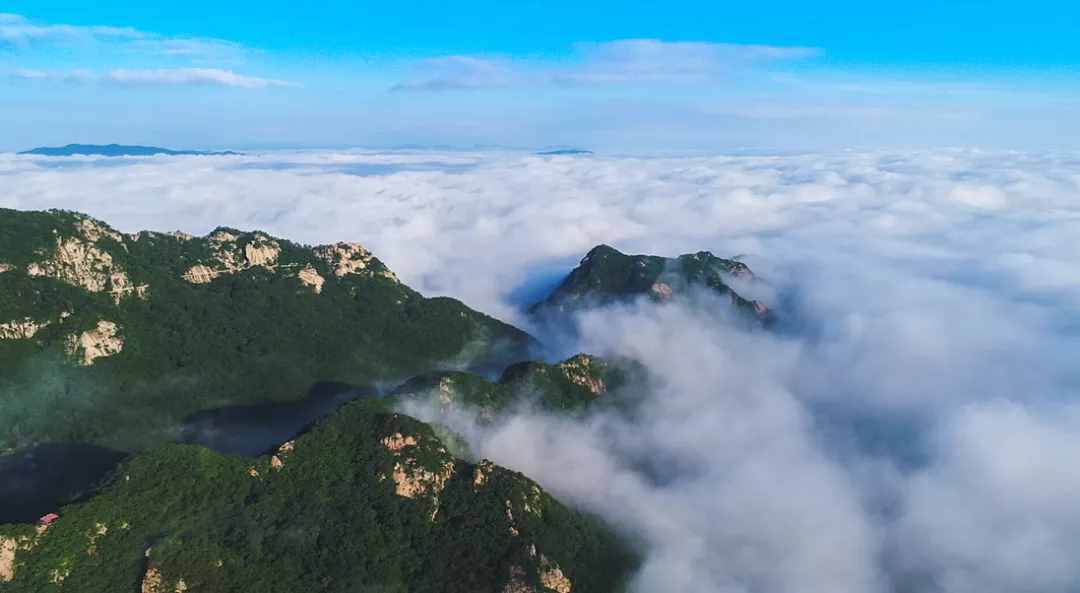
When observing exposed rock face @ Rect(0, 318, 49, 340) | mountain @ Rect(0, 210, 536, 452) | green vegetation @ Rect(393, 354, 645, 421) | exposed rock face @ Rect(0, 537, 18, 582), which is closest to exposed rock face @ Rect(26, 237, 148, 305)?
mountain @ Rect(0, 210, 536, 452)

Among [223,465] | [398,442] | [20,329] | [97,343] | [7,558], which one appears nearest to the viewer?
[7,558]

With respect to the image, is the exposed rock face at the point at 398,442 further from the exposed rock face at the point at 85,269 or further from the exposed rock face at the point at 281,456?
the exposed rock face at the point at 85,269

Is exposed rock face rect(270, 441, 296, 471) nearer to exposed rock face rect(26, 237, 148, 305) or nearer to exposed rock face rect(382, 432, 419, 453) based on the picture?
exposed rock face rect(382, 432, 419, 453)

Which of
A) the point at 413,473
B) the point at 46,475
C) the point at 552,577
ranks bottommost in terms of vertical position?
the point at 46,475

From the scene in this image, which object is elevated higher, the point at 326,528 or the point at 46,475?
the point at 326,528

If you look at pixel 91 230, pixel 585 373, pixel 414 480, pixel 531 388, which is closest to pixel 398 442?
pixel 414 480

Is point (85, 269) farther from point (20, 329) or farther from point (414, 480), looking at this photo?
point (414, 480)
